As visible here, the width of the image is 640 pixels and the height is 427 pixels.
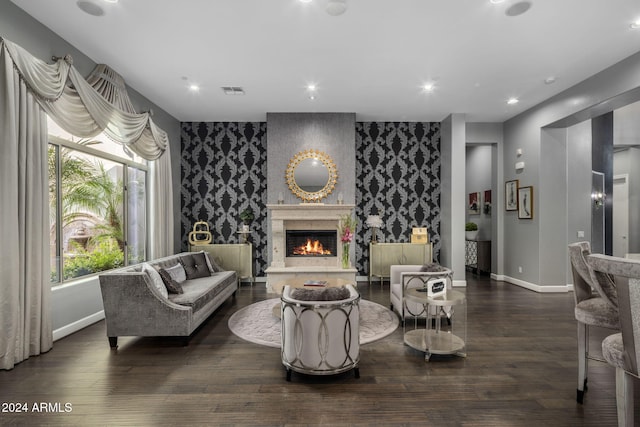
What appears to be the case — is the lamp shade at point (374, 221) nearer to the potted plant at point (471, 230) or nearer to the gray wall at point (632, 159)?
the potted plant at point (471, 230)

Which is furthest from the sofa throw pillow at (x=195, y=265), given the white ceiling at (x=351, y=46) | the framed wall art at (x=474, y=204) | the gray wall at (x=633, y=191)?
the gray wall at (x=633, y=191)

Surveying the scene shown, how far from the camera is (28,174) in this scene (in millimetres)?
2912

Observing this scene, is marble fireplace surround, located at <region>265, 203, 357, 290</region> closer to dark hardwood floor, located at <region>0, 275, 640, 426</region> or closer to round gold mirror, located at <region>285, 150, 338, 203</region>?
round gold mirror, located at <region>285, 150, 338, 203</region>

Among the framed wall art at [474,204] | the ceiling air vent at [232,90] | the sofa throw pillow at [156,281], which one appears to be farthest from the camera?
the framed wall art at [474,204]

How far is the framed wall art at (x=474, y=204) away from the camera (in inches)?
305

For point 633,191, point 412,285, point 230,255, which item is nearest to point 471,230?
point 633,191

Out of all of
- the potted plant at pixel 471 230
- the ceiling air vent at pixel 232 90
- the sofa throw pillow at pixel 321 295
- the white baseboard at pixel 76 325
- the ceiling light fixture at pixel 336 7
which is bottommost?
the white baseboard at pixel 76 325

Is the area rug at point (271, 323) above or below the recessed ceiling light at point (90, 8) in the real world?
below

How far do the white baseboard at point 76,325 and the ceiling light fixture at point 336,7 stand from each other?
4413mm

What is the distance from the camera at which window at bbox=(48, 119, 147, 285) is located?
3582 mm

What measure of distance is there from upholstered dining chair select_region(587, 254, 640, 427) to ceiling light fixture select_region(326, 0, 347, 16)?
2.79m

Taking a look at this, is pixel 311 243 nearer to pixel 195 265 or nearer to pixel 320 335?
pixel 195 265

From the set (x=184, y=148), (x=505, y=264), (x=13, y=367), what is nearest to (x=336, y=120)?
(x=184, y=148)

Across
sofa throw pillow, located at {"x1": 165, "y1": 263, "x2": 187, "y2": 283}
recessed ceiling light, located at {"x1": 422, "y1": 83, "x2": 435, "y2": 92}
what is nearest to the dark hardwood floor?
sofa throw pillow, located at {"x1": 165, "y1": 263, "x2": 187, "y2": 283}
